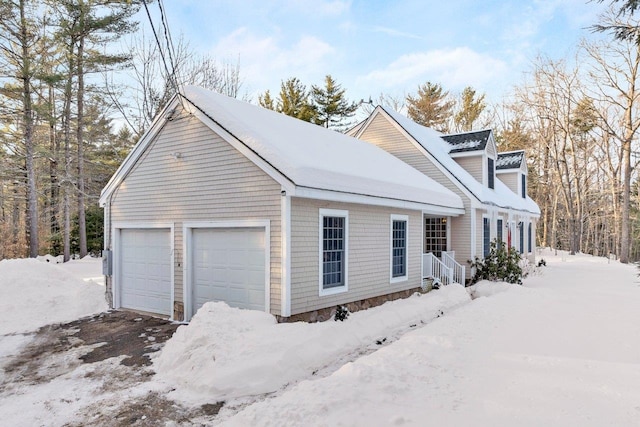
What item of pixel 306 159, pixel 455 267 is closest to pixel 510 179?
pixel 455 267

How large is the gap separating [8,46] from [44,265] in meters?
13.6

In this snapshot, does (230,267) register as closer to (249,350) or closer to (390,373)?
(249,350)

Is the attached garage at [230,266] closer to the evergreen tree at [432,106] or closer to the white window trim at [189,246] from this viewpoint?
the white window trim at [189,246]

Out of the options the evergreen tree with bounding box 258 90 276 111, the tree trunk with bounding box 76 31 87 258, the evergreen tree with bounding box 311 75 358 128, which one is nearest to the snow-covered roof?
the evergreen tree with bounding box 311 75 358 128

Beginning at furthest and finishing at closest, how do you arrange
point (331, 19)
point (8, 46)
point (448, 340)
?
point (8, 46) < point (331, 19) < point (448, 340)

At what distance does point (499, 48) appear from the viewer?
55.3 ft

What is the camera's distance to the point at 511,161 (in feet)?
72.1

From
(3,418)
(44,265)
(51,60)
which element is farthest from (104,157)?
(3,418)

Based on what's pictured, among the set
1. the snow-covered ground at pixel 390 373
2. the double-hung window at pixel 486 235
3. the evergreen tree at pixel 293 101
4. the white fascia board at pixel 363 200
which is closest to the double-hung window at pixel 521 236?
the double-hung window at pixel 486 235

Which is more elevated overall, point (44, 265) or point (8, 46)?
point (8, 46)

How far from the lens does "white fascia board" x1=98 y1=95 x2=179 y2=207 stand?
9445mm

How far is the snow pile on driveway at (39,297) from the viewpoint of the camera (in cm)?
908

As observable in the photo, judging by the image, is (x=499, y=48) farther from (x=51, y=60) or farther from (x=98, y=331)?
(x=51, y=60)

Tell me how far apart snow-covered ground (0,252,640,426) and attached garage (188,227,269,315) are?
88 cm
